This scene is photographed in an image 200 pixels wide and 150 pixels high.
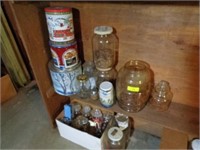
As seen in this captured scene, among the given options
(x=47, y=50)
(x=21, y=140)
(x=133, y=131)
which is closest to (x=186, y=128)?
→ (x=133, y=131)

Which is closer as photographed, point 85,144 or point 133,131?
point 85,144

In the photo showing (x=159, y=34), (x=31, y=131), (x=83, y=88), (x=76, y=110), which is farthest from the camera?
(x=31, y=131)

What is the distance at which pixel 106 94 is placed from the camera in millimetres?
882

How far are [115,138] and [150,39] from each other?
1.76ft

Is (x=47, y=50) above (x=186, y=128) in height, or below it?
above

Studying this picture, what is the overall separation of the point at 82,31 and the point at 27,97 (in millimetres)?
900

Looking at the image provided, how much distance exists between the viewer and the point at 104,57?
Result: 0.96 meters

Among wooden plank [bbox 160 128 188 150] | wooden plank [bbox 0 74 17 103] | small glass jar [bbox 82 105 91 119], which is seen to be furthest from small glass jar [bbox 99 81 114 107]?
wooden plank [bbox 0 74 17 103]

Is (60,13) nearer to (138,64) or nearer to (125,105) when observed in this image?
(138,64)

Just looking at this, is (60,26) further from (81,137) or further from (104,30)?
(81,137)

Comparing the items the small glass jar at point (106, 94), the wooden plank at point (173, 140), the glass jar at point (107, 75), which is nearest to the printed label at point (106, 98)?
the small glass jar at point (106, 94)

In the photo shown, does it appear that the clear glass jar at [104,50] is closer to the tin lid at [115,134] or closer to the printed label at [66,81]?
the printed label at [66,81]

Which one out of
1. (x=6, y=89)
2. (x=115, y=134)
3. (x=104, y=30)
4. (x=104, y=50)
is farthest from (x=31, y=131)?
(x=104, y=30)

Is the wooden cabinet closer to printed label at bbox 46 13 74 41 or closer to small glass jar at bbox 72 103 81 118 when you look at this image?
printed label at bbox 46 13 74 41
